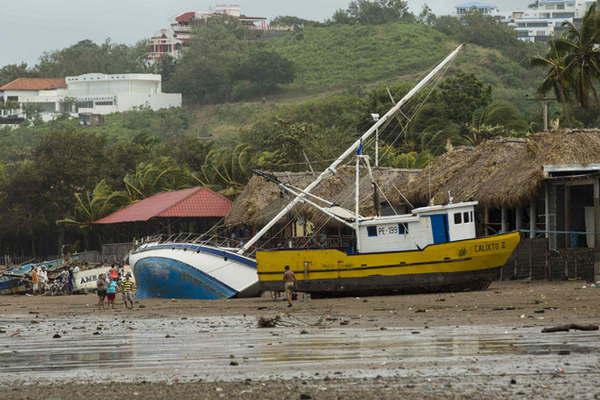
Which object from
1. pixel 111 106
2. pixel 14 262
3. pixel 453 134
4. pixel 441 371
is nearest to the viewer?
pixel 441 371

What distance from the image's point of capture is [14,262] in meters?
78.6

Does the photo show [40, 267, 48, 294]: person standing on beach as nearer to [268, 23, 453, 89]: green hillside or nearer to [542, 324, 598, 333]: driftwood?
[542, 324, 598, 333]: driftwood

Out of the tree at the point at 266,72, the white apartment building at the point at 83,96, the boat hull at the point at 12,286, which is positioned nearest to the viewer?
the boat hull at the point at 12,286

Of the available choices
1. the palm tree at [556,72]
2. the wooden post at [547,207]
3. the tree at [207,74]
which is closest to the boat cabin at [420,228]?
the wooden post at [547,207]

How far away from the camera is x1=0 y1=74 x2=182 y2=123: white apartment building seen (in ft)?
533

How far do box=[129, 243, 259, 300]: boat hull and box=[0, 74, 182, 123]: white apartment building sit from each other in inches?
4625

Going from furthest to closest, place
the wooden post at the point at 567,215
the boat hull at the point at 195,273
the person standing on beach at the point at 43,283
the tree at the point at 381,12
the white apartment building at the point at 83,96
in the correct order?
1. the tree at the point at 381,12
2. the white apartment building at the point at 83,96
3. the person standing on beach at the point at 43,283
4. the boat hull at the point at 195,273
5. the wooden post at the point at 567,215

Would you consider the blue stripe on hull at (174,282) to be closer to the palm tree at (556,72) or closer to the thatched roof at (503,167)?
the thatched roof at (503,167)

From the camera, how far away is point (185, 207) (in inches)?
2359

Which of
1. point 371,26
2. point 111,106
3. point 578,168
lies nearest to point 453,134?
point 578,168

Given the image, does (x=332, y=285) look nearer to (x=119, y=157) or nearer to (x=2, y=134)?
(x=119, y=157)

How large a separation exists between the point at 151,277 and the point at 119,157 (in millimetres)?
37030

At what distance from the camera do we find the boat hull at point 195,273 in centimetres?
4028

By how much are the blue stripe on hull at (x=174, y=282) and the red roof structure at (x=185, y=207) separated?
1468cm
